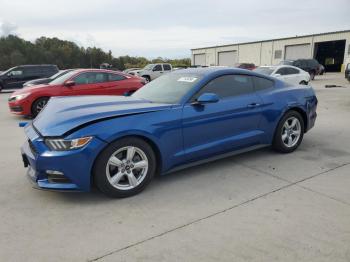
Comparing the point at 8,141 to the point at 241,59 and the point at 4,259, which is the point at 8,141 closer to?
the point at 4,259

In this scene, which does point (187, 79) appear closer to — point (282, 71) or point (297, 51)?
point (282, 71)

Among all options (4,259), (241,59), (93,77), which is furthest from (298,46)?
(4,259)

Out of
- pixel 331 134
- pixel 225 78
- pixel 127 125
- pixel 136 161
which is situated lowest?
pixel 331 134

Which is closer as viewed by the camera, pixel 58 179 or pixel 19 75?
pixel 58 179

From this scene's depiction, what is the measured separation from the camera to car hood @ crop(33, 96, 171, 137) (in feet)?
11.5

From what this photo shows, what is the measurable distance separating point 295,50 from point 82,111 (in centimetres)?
4864

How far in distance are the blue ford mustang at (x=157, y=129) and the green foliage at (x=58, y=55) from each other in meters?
50.3

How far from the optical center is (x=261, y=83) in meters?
5.11

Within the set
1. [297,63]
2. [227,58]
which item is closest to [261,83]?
→ [297,63]

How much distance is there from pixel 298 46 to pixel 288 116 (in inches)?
1819

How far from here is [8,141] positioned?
A: 649 centimetres

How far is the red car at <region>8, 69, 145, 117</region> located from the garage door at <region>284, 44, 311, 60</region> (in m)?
40.8

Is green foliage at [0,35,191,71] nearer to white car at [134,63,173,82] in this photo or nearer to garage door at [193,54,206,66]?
garage door at [193,54,206,66]

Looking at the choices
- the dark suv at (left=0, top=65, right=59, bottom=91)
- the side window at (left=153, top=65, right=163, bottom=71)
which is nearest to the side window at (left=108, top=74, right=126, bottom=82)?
the dark suv at (left=0, top=65, right=59, bottom=91)
